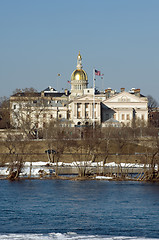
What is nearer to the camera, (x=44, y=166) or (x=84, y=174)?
(x=84, y=174)

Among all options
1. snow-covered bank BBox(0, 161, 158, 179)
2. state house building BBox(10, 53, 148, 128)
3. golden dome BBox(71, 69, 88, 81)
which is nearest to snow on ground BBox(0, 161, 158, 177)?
snow-covered bank BBox(0, 161, 158, 179)

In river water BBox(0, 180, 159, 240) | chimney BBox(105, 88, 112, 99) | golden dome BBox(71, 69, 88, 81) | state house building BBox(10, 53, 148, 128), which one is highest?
golden dome BBox(71, 69, 88, 81)

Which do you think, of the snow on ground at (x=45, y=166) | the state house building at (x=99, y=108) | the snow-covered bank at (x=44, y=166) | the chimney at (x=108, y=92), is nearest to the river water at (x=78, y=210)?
the snow-covered bank at (x=44, y=166)

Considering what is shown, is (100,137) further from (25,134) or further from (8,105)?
(8,105)

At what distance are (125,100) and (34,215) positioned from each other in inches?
4009

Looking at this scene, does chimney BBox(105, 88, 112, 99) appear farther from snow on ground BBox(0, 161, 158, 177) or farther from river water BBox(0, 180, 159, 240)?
river water BBox(0, 180, 159, 240)

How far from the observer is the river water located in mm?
34000

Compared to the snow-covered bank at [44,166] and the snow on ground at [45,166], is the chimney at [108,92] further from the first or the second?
the snow on ground at [45,166]

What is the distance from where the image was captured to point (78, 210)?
40906 mm

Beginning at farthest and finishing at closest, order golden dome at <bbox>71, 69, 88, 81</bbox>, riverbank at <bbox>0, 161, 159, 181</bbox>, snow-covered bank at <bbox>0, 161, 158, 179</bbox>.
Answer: golden dome at <bbox>71, 69, 88, 81</bbox>, snow-covered bank at <bbox>0, 161, 158, 179</bbox>, riverbank at <bbox>0, 161, 159, 181</bbox>

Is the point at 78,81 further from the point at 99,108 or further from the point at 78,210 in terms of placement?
the point at 78,210

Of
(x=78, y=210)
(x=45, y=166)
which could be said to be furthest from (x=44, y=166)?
(x=78, y=210)

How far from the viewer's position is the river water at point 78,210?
3400 centimetres

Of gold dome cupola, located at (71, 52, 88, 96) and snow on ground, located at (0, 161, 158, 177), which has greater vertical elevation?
gold dome cupola, located at (71, 52, 88, 96)
